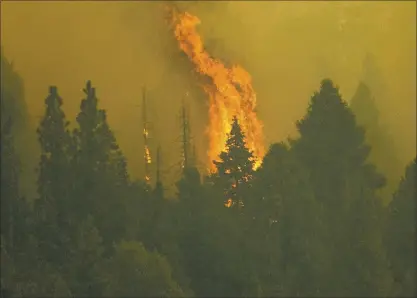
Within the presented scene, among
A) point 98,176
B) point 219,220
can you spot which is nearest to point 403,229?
point 219,220

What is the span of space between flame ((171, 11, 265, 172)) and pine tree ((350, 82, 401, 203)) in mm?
3753

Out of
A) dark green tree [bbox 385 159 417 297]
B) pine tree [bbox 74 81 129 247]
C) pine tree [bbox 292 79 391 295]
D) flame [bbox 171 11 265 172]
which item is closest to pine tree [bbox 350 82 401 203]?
flame [bbox 171 11 265 172]

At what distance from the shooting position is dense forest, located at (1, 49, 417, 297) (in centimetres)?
1073

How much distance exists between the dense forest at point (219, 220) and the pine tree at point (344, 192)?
0.03m

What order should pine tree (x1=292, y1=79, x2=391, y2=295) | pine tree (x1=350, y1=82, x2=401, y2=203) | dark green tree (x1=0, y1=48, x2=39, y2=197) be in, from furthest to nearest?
1. pine tree (x1=350, y1=82, x2=401, y2=203)
2. dark green tree (x1=0, y1=48, x2=39, y2=197)
3. pine tree (x1=292, y1=79, x2=391, y2=295)

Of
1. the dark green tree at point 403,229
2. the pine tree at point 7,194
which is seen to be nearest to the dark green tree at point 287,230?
the dark green tree at point 403,229

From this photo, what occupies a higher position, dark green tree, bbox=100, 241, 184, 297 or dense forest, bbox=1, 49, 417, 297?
dense forest, bbox=1, 49, 417, 297

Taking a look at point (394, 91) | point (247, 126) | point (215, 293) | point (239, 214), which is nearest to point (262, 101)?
point (247, 126)

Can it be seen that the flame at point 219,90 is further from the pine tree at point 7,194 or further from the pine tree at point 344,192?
the pine tree at point 7,194

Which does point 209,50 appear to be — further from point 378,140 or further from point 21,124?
point 21,124

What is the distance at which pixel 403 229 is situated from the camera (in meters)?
14.3

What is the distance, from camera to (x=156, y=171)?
1906cm

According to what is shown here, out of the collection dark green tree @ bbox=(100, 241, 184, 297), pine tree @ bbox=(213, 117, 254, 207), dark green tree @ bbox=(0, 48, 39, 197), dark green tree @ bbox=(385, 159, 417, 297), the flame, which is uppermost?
the flame

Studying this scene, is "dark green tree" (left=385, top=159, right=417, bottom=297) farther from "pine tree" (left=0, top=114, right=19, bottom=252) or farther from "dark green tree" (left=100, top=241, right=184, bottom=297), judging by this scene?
"pine tree" (left=0, top=114, right=19, bottom=252)
